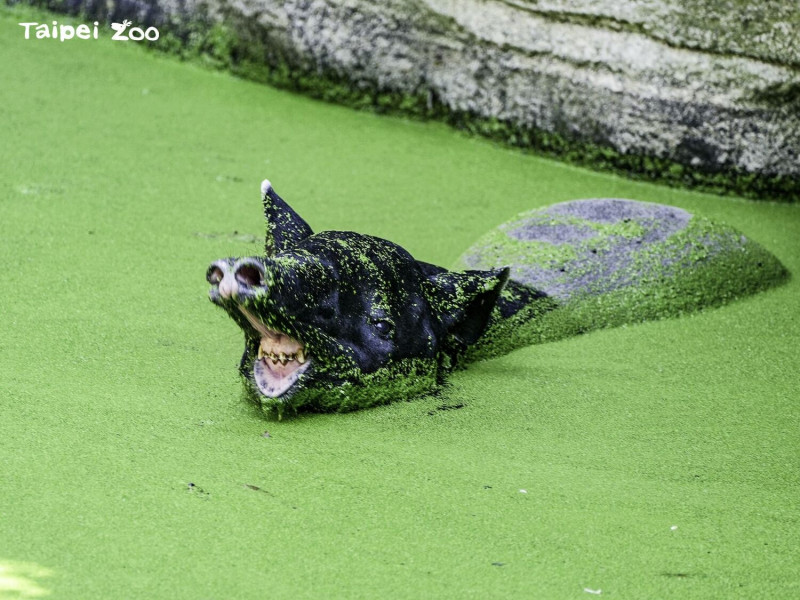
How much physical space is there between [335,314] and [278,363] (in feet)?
0.60

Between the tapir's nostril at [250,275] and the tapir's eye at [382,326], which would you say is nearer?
the tapir's nostril at [250,275]

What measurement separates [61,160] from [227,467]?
2.64m

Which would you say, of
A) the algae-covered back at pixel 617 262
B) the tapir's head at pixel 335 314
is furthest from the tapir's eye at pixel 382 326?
the algae-covered back at pixel 617 262

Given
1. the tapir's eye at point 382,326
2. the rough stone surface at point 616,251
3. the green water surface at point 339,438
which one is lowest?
the green water surface at point 339,438

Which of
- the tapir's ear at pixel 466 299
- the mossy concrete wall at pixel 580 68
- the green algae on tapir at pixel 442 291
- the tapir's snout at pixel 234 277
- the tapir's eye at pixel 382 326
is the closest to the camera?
the tapir's snout at pixel 234 277

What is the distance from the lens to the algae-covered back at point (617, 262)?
3.58 meters

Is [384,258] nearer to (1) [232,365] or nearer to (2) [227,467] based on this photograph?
(1) [232,365]

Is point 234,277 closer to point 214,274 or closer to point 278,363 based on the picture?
point 214,274

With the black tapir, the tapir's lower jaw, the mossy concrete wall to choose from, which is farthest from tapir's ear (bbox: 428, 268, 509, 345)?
the mossy concrete wall

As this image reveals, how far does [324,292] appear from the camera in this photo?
8.87 feet

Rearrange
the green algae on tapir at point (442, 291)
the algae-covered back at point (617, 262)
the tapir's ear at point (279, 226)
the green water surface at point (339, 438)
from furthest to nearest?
the algae-covered back at point (617, 262), the tapir's ear at point (279, 226), the green algae on tapir at point (442, 291), the green water surface at point (339, 438)

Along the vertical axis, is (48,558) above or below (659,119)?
below

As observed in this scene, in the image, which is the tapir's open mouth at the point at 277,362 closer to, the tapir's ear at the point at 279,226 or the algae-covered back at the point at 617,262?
the tapir's ear at the point at 279,226

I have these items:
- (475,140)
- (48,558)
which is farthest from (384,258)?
(475,140)
